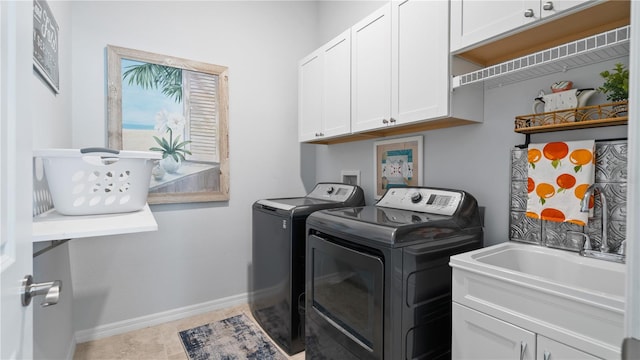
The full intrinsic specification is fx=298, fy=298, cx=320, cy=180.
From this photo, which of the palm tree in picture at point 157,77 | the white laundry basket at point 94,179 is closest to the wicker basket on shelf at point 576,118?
the white laundry basket at point 94,179

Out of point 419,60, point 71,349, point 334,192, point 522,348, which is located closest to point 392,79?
point 419,60

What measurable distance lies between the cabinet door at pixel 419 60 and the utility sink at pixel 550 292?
801 millimetres

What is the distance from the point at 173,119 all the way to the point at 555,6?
2.49 metres

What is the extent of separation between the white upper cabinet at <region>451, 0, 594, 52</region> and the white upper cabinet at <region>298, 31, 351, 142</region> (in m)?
0.85

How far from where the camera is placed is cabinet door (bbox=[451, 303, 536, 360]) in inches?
41.9

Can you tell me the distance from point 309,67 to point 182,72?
1069mm

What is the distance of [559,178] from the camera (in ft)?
4.57

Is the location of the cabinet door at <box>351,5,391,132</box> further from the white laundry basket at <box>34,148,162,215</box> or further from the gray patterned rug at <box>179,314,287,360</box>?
the gray patterned rug at <box>179,314,287,360</box>

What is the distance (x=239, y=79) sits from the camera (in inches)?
109

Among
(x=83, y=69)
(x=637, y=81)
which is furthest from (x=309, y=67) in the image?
(x=637, y=81)

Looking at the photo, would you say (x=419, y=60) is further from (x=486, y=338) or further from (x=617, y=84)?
(x=486, y=338)

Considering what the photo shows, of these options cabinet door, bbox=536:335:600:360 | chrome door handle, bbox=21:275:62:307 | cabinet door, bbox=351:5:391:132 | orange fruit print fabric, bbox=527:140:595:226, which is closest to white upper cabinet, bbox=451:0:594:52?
cabinet door, bbox=351:5:391:132

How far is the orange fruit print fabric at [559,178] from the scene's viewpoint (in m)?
1.31

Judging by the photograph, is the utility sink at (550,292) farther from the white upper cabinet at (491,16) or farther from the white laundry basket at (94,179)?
the white laundry basket at (94,179)
